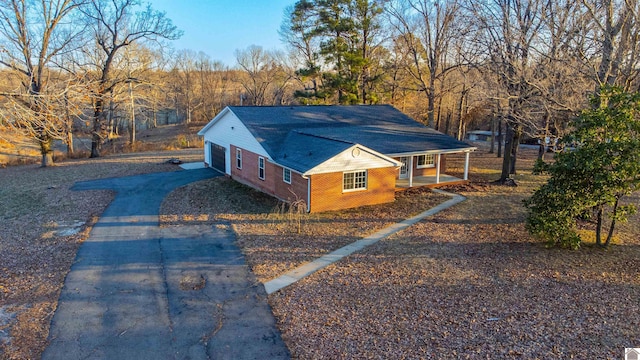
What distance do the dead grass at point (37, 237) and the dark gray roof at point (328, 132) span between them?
26.6 ft

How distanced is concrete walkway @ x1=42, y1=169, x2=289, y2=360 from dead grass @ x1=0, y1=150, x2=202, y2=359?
368 millimetres

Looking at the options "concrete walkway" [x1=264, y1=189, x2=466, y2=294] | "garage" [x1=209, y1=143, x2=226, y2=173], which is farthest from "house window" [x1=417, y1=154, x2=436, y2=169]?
"garage" [x1=209, y1=143, x2=226, y2=173]

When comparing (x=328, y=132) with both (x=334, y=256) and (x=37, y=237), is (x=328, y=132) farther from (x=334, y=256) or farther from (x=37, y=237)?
(x=37, y=237)

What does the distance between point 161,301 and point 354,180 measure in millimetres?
10602

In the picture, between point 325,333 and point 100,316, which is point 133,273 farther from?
point 325,333

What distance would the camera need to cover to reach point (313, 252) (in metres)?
13.6

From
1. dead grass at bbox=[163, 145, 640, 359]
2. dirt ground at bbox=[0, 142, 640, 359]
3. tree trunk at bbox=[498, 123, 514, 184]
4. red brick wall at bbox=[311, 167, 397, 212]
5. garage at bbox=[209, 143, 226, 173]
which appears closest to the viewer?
dead grass at bbox=[163, 145, 640, 359]

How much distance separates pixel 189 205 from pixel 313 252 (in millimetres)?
8040

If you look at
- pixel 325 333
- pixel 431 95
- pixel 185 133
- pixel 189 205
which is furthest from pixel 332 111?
pixel 185 133

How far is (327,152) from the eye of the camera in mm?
18453

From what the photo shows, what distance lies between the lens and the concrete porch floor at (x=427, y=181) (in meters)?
22.8

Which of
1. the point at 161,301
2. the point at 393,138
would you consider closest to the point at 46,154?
the point at 393,138

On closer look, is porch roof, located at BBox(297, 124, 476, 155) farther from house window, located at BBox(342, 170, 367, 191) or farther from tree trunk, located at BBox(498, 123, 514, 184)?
house window, located at BBox(342, 170, 367, 191)

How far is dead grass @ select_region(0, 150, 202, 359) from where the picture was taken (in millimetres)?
9125
